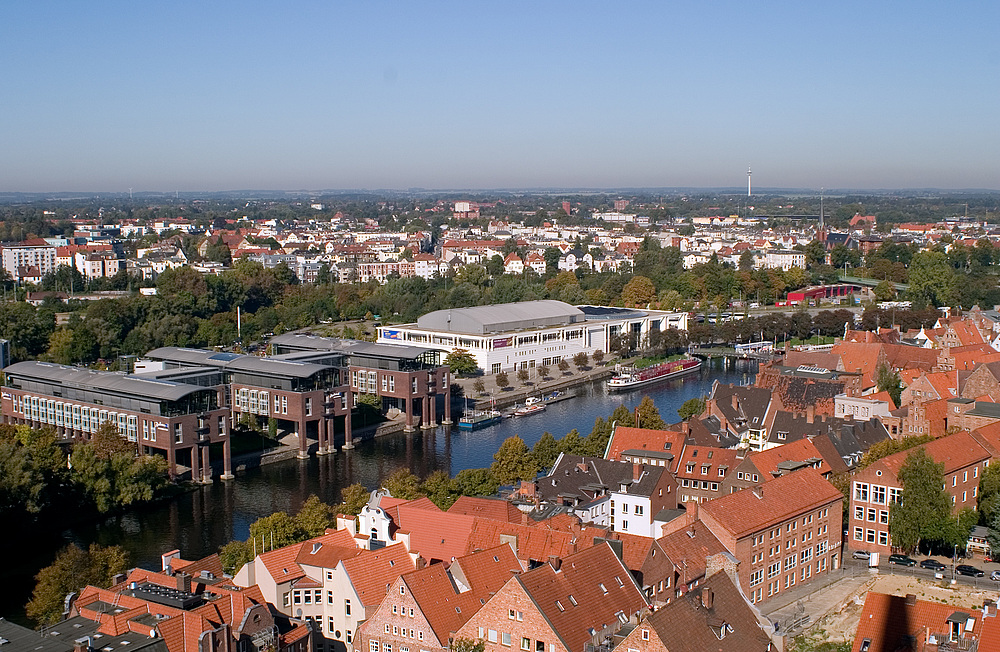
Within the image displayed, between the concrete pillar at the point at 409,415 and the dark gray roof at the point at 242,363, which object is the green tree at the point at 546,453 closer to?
the dark gray roof at the point at 242,363

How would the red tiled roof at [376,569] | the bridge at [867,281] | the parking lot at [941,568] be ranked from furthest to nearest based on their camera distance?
the bridge at [867,281], the parking lot at [941,568], the red tiled roof at [376,569]

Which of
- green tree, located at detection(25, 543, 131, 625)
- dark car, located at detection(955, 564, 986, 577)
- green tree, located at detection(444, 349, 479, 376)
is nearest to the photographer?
green tree, located at detection(25, 543, 131, 625)

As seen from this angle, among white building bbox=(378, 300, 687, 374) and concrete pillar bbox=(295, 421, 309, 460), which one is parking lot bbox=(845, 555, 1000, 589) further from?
white building bbox=(378, 300, 687, 374)

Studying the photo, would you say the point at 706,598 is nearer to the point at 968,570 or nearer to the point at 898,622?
the point at 898,622

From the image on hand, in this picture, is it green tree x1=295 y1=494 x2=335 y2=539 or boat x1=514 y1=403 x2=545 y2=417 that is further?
boat x1=514 y1=403 x2=545 y2=417

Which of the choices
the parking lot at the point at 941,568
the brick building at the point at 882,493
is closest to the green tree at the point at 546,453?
the brick building at the point at 882,493

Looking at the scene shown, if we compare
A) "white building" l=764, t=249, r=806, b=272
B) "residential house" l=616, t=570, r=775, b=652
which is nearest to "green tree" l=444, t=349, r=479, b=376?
"residential house" l=616, t=570, r=775, b=652

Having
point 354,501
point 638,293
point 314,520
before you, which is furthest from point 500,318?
point 314,520
